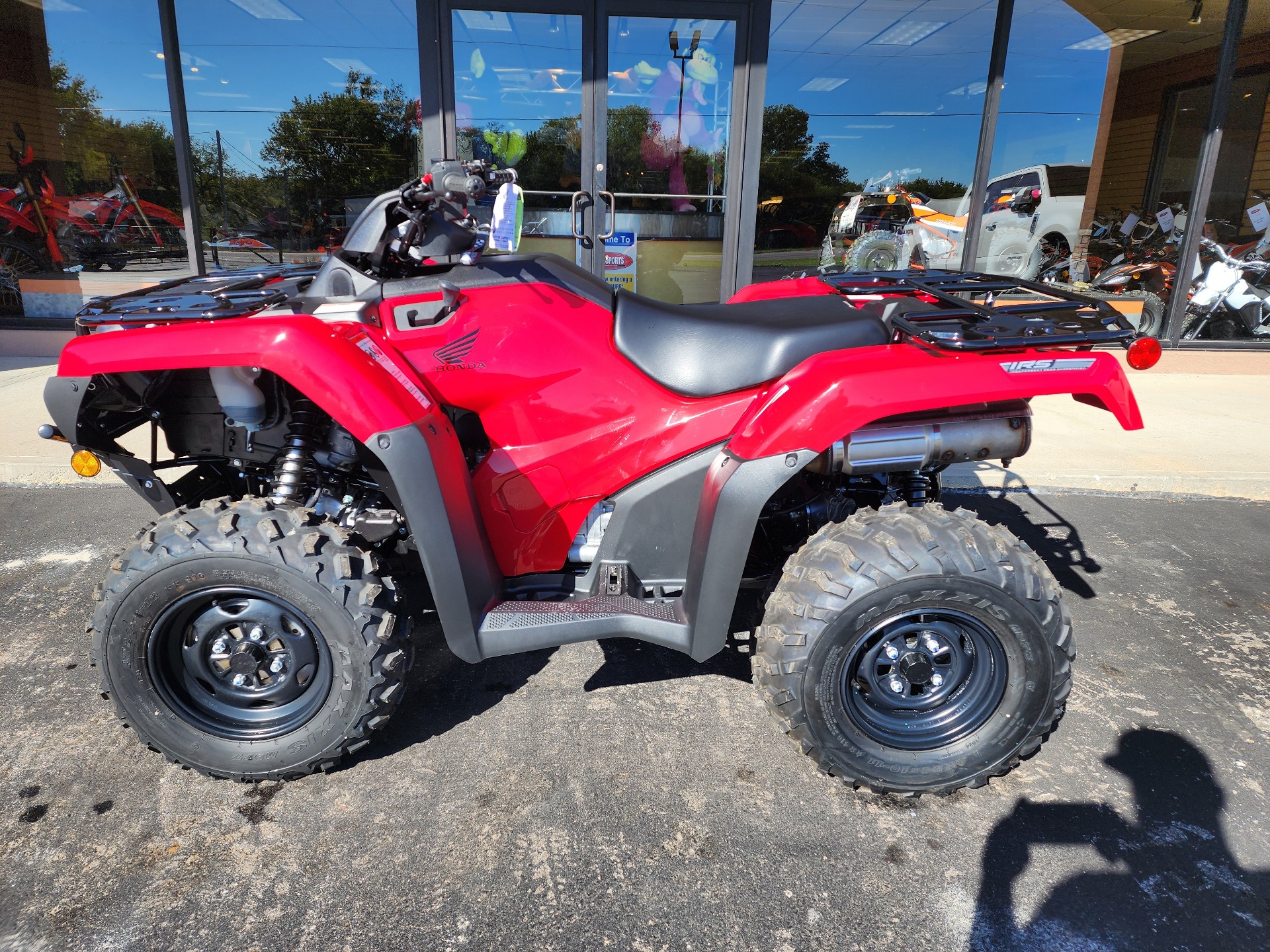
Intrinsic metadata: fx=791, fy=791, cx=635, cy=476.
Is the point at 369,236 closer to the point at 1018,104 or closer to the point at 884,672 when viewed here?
the point at 884,672

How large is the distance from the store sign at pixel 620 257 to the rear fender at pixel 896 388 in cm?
563

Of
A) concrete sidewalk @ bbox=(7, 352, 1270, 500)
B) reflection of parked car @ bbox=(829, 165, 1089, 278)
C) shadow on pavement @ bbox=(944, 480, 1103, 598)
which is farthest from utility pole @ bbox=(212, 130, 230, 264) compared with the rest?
shadow on pavement @ bbox=(944, 480, 1103, 598)

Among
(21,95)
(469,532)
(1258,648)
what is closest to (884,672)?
(469,532)

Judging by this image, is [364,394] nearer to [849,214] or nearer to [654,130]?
[654,130]

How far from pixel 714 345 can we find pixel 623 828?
1433mm

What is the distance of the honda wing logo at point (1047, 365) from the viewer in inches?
89.0

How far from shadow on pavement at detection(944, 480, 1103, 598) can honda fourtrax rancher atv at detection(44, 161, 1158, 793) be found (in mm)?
1639

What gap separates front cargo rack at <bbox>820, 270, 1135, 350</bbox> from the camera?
2266mm

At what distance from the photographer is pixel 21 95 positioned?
8.51m

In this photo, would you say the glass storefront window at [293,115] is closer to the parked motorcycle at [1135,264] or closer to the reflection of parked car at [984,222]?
the reflection of parked car at [984,222]

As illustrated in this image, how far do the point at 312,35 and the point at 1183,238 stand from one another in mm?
9403

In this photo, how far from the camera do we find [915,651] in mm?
2338

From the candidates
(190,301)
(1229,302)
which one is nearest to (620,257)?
(190,301)

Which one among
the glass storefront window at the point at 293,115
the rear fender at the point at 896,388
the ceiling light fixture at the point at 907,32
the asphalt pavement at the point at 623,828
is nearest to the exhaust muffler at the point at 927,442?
the rear fender at the point at 896,388
